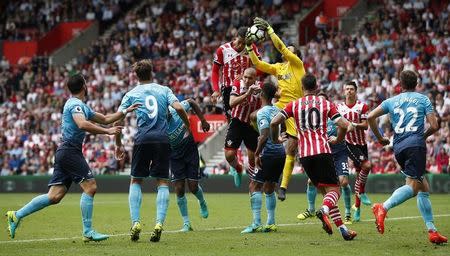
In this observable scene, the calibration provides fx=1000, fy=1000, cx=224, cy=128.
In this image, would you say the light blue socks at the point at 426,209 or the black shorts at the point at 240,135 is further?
the black shorts at the point at 240,135

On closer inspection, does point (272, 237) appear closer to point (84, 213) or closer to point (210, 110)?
point (84, 213)

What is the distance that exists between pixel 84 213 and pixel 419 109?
4995mm

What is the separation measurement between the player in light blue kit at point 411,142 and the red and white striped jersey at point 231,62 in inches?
186

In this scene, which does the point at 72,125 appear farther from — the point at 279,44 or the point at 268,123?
the point at 279,44

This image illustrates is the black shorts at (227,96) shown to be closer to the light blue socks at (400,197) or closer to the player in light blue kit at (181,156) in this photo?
the player in light blue kit at (181,156)

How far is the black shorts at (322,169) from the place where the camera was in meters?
14.3

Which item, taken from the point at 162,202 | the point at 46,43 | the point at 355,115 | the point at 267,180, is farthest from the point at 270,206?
the point at 46,43

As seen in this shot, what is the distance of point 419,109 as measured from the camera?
1401 centimetres

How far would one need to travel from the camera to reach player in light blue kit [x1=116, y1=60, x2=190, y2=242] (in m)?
14.6

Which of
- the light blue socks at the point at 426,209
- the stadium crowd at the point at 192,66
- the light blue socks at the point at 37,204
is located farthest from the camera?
the stadium crowd at the point at 192,66

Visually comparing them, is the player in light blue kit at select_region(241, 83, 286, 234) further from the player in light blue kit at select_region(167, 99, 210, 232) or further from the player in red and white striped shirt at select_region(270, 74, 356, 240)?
the player in red and white striped shirt at select_region(270, 74, 356, 240)

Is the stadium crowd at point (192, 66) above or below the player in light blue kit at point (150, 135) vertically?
above

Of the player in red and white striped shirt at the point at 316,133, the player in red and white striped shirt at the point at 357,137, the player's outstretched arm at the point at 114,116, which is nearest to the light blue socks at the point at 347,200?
the player in red and white striped shirt at the point at 357,137

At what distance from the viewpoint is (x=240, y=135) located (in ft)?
59.9
